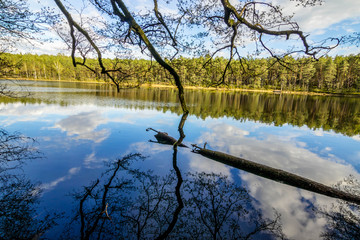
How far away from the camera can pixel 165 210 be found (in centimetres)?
543

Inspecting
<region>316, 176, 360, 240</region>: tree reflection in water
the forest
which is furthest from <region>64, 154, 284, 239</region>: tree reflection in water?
the forest

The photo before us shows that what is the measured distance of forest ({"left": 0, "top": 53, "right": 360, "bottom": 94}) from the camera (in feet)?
17.2

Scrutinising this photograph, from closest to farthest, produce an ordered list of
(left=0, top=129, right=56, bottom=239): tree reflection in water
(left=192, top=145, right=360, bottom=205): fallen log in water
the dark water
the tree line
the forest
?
(left=0, top=129, right=56, bottom=239): tree reflection in water
the dark water
the forest
(left=192, top=145, right=360, bottom=205): fallen log in water
the tree line

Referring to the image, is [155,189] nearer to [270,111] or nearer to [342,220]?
[342,220]

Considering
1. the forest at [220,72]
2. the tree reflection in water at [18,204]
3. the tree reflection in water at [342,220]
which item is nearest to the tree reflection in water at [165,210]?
the tree reflection in water at [18,204]

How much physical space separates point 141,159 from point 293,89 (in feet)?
300

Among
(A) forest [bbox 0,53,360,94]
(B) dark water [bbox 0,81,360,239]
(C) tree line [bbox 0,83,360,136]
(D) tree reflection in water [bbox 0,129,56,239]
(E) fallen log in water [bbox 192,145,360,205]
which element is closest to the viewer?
(D) tree reflection in water [bbox 0,129,56,239]

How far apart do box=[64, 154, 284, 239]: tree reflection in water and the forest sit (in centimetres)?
384

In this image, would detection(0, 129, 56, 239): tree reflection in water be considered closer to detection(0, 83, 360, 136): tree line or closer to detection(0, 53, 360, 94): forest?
detection(0, 53, 360, 94): forest

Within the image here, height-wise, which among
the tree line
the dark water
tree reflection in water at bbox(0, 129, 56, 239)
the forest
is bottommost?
the dark water

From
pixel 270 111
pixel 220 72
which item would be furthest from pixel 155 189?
pixel 270 111

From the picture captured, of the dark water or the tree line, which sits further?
the tree line

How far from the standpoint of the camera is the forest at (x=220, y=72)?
5238 mm

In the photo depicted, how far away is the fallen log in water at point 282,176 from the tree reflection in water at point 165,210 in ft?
5.51
